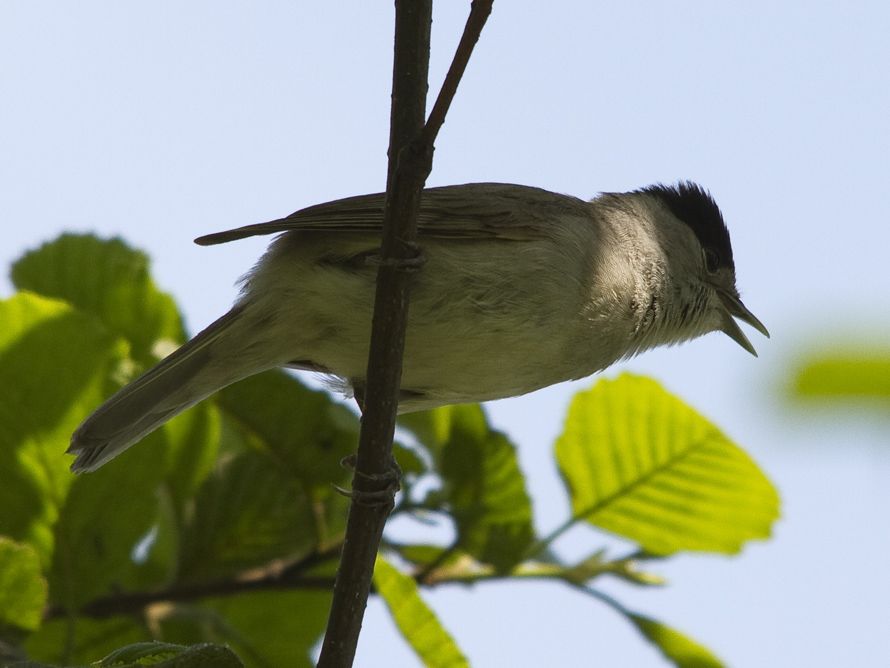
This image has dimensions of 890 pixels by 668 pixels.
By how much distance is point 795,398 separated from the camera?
56cm

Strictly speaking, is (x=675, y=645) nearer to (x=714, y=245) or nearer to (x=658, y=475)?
(x=658, y=475)

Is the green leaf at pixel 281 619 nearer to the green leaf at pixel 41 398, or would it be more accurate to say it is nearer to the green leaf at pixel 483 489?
the green leaf at pixel 483 489

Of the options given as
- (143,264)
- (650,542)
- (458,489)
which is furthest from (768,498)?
(143,264)

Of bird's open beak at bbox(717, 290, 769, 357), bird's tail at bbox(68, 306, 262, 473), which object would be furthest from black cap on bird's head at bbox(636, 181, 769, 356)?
bird's tail at bbox(68, 306, 262, 473)

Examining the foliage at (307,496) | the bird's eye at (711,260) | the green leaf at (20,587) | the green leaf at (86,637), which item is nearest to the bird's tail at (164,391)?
the foliage at (307,496)

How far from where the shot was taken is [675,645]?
9.43ft

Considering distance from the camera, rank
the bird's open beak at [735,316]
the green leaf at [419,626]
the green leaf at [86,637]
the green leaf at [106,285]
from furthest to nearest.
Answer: the bird's open beak at [735,316], the green leaf at [106,285], the green leaf at [86,637], the green leaf at [419,626]

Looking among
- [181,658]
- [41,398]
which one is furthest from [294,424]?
[181,658]

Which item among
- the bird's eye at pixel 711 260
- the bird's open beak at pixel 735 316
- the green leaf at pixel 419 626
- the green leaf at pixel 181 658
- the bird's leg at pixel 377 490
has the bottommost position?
the green leaf at pixel 419 626

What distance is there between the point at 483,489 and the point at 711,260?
1446 millimetres

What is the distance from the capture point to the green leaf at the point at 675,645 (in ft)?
9.32

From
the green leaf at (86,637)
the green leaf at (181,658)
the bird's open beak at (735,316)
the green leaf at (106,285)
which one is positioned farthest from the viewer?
the bird's open beak at (735,316)

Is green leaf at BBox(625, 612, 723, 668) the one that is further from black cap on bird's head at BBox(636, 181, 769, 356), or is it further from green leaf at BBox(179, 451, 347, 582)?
black cap on bird's head at BBox(636, 181, 769, 356)

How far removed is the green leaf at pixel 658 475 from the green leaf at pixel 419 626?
849mm
